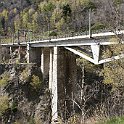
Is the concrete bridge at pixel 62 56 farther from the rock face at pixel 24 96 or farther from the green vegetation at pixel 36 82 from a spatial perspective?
the rock face at pixel 24 96

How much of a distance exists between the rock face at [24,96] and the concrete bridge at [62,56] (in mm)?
1193

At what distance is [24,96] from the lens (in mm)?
32062

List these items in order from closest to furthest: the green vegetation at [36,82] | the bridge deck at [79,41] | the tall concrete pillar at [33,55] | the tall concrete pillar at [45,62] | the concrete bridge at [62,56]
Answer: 1. the bridge deck at [79,41]
2. the concrete bridge at [62,56]
3. the green vegetation at [36,82]
4. the tall concrete pillar at [45,62]
5. the tall concrete pillar at [33,55]

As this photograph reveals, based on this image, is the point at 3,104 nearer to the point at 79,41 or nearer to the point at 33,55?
the point at 33,55

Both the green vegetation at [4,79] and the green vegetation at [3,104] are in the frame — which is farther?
the green vegetation at [4,79]

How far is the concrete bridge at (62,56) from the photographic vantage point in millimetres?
21719

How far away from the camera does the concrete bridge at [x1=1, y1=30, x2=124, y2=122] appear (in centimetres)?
2172

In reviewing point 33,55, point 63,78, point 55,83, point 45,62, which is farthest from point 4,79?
point 63,78

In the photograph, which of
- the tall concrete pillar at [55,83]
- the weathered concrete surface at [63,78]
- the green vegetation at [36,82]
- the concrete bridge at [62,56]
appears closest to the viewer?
the concrete bridge at [62,56]

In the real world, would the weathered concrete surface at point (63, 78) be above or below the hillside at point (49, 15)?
below

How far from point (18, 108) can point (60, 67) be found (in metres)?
5.58

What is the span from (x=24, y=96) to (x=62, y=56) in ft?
19.0

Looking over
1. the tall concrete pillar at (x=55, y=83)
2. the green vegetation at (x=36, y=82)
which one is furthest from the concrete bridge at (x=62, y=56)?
the green vegetation at (x=36, y=82)

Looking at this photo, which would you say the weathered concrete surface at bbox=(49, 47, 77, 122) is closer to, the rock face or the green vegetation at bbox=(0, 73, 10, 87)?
the rock face
